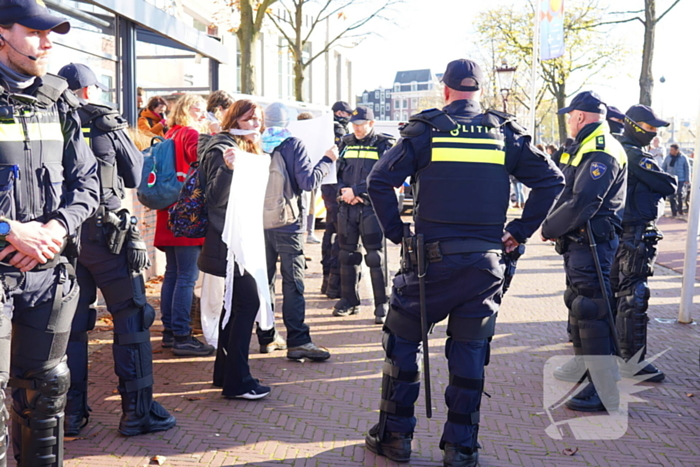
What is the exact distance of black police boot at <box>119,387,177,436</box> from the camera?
414 cm

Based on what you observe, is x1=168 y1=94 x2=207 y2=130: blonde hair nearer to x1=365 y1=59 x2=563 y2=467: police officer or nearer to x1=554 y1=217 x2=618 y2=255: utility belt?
x1=365 y1=59 x2=563 y2=467: police officer

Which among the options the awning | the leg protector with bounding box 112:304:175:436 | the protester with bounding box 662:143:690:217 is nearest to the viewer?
the leg protector with bounding box 112:304:175:436

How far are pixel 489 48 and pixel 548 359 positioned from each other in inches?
1265

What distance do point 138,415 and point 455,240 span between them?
2.09m

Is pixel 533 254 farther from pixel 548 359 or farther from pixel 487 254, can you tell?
pixel 487 254

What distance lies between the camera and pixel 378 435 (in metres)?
3.99

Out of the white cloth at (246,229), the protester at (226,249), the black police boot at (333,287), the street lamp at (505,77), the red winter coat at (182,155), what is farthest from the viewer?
the street lamp at (505,77)

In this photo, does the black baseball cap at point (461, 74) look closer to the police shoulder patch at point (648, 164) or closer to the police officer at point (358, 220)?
the police shoulder patch at point (648, 164)

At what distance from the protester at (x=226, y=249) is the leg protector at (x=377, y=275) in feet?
8.69

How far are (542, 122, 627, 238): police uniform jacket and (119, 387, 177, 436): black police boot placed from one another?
2.89 meters

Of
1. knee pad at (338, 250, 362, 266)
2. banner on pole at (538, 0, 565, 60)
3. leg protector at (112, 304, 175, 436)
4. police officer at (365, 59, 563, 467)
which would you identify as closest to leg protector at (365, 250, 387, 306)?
knee pad at (338, 250, 362, 266)

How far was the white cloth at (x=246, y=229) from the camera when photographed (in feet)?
14.9

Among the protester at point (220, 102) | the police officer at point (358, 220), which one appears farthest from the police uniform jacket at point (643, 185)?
the protester at point (220, 102)

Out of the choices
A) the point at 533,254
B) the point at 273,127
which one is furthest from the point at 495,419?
the point at 533,254
